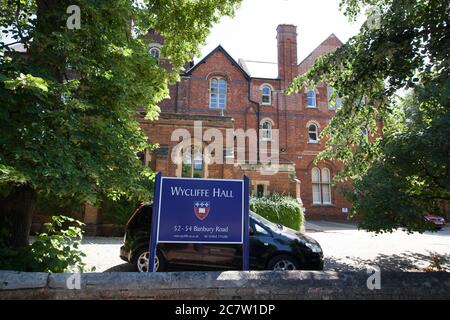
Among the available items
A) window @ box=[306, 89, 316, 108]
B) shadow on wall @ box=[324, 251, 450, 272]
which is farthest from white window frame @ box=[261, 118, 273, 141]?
shadow on wall @ box=[324, 251, 450, 272]

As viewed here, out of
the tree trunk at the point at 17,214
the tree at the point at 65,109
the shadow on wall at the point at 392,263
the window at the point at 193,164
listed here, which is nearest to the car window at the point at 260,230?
the shadow on wall at the point at 392,263

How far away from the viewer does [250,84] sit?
26938 mm

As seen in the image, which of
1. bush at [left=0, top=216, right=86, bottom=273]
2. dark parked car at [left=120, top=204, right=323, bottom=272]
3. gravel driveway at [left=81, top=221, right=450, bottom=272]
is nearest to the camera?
bush at [left=0, top=216, right=86, bottom=273]

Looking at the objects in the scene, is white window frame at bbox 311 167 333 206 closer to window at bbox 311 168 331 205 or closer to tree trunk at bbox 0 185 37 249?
window at bbox 311 168 331 205

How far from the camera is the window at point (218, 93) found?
1021 inches

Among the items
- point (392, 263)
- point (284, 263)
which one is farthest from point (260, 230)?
point (392, 263)

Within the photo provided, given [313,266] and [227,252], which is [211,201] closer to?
[227,252]

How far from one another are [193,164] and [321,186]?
44.5 ft

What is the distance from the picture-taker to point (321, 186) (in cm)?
2611

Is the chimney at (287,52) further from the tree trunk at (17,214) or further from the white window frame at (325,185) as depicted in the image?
the tree trunk at (17,214)

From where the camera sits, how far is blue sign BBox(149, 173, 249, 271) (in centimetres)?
453

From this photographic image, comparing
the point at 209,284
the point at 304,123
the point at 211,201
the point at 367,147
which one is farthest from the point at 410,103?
the point at 304,123

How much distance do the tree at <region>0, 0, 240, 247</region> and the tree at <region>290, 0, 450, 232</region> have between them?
4100 mm

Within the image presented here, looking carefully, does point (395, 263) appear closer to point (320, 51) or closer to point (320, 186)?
point (320, 186)
